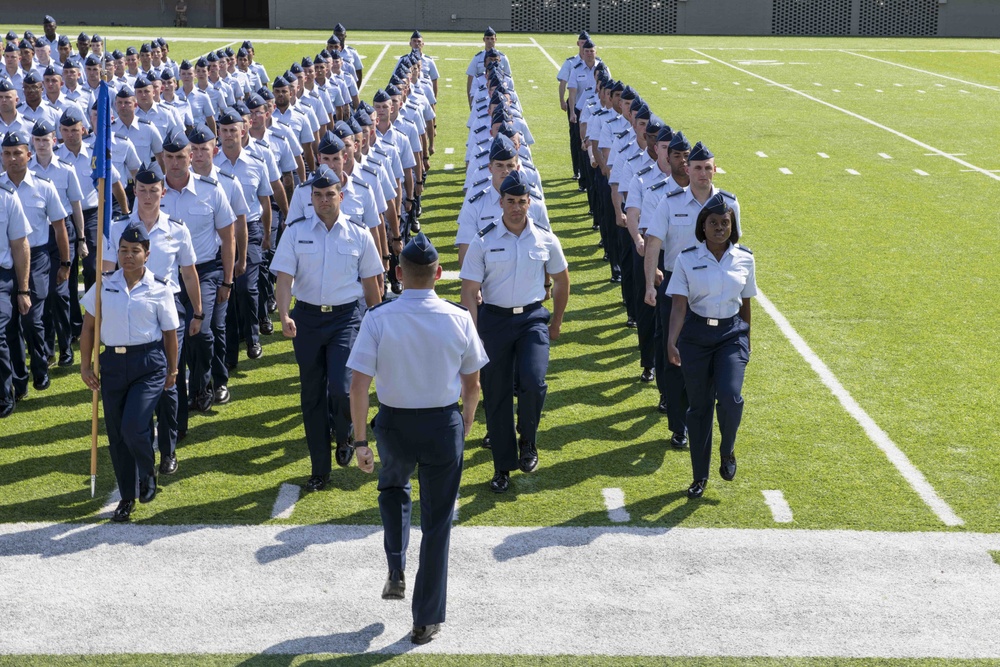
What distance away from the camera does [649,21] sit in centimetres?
5309

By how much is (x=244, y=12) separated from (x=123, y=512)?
173ft

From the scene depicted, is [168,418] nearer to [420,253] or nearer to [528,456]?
[528,456]

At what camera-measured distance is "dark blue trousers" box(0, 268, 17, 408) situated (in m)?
8.96

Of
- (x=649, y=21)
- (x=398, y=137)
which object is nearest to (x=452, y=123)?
(x=398, y=137)

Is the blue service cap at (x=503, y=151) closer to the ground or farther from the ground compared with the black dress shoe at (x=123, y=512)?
farther from the ground

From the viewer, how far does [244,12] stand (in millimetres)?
57062

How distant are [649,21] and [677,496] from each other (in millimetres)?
Result: 47639

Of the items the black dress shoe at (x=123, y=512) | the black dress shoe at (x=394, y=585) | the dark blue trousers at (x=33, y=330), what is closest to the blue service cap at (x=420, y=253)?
the black dress shoe at (x=394, y=585)

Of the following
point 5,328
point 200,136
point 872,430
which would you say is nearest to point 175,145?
point 200,136

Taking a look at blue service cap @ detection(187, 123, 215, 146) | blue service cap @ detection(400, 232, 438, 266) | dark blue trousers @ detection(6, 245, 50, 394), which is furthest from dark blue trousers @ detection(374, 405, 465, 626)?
dark blue trousers @ detection(6, 245, 50, 394)

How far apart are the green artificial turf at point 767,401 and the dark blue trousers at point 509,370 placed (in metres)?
0.31

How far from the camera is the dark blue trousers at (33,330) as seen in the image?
9352 mm

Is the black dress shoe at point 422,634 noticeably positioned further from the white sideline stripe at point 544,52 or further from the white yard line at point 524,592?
the white sideline stripe at point 544,52

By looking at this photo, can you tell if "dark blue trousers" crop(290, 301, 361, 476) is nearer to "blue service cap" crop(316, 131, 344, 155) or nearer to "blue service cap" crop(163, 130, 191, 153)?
"blue service cap" crop(316, 131, 344, 155)
